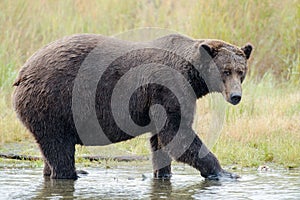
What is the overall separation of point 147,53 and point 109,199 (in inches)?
70.9

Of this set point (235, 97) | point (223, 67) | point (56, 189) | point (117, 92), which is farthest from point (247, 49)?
point (56, 189)

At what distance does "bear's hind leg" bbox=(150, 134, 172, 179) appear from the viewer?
8.29m

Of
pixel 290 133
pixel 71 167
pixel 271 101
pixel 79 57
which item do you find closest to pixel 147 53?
pixel 79 57

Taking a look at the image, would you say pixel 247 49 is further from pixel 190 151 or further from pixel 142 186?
pixel 142 186

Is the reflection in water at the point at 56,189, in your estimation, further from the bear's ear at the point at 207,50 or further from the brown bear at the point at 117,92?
the bear's ear at the point at 207,50

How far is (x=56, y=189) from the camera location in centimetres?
749

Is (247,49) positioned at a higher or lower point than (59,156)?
higher

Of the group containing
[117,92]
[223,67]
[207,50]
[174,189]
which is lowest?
[174,189]

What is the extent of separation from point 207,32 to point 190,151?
19.4ft

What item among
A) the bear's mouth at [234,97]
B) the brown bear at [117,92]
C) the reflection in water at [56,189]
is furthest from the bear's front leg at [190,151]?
the reflection in water at [56,189]

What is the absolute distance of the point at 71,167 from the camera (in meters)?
8.01

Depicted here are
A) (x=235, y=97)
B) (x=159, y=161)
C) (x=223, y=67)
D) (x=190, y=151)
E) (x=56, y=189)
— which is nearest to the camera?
(x=56, y=189)

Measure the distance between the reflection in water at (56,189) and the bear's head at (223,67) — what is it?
5.77ft

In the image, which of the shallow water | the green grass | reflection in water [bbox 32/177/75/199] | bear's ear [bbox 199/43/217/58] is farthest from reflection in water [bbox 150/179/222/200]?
the green grass
